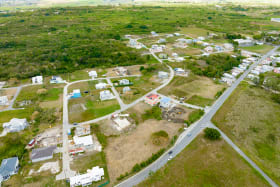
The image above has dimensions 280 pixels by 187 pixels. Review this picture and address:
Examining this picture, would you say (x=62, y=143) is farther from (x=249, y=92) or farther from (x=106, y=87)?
(x=249, y=92)

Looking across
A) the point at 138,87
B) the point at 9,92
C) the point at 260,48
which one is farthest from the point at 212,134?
the point at 260,48

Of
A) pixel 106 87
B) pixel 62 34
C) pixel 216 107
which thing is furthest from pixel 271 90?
pixel 62 34

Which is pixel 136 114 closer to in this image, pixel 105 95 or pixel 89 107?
pixel 105 95

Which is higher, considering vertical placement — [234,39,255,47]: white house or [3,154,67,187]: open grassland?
[234,39,255,47]: white house

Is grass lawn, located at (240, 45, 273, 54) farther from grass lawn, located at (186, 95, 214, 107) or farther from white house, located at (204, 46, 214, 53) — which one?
grass lawn, located at (186, 95, 214, 107)

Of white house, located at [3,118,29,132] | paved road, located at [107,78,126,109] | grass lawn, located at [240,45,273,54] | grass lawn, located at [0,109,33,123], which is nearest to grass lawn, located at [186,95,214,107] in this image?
paved road, located at [107,78,126,109]

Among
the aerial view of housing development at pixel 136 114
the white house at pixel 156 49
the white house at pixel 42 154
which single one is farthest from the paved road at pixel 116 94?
the white house at pixel 156 49
